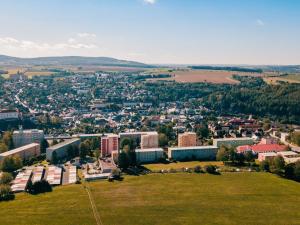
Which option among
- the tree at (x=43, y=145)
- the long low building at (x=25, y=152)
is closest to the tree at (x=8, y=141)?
the tree at (x=43, y=145)

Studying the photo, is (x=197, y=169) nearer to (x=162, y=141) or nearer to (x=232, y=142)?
(x=162, y=141)

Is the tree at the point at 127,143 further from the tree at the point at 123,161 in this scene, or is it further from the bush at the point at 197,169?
the bush at the point at 197,169

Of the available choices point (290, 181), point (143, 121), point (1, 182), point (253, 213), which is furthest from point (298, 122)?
point (1, 182)

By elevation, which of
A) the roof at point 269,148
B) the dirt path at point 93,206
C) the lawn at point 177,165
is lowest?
the dirt path at point 93,206

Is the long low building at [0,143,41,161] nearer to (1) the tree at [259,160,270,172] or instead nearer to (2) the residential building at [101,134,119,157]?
(2) the residential building at [101,134,119,157]

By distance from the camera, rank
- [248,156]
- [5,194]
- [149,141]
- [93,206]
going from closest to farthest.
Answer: [93,206], [5,194], [248,156], [149,141]

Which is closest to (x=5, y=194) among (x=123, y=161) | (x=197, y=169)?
(x=123, y=161)
